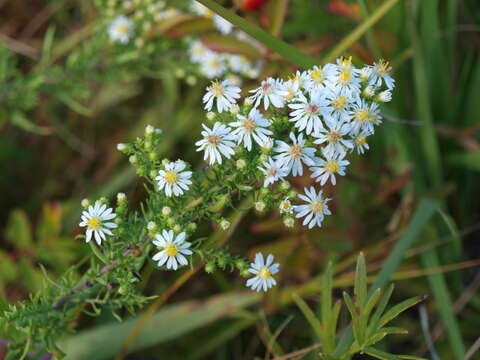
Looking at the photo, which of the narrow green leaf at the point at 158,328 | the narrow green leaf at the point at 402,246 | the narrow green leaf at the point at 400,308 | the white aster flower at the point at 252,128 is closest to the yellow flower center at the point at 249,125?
the white aster flower at the point at 252,128

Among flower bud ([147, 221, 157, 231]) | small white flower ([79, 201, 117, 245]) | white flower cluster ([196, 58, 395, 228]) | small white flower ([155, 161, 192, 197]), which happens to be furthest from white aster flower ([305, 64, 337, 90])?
small white flower ([79, 201, 117, 245])

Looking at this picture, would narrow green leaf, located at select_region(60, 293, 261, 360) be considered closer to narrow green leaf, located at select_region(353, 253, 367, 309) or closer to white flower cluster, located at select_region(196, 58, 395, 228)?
narrow green leaf, located at select_region(353, 253, 367, 309)

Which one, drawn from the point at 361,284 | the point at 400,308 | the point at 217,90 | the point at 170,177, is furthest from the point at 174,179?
the point at 400,308

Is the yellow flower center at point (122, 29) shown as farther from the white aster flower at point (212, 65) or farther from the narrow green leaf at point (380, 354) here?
the narrow green leaf at point (380, 354)

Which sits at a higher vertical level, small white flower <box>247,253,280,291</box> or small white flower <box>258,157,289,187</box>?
small white flower <box>258,157,289,187</box>

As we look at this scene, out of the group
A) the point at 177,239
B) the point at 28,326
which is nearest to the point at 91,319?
the point at 28,326

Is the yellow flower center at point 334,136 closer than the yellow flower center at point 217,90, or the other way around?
the yellow flower center at point 334,136

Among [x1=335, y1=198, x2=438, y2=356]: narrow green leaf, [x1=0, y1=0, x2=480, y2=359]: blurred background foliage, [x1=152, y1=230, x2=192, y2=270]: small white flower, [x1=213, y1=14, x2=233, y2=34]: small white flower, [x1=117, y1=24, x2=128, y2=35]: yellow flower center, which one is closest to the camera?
[x1=152, y1=230, x2=192, y2=270]: small white flower
